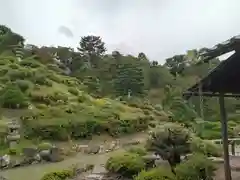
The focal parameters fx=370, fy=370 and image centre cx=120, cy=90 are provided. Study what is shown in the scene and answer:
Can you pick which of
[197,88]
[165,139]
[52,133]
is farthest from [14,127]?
[197,88]

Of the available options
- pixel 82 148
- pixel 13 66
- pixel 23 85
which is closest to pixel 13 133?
pixel 82 148

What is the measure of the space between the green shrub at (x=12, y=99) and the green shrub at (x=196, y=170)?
13.8 m

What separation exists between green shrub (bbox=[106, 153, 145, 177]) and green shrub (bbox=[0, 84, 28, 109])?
11.7 metres

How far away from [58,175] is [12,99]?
11139 mm

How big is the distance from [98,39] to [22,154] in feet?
94.7

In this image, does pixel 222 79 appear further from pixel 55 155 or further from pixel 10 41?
pixel 10 41

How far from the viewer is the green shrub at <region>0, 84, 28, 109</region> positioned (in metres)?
19.2

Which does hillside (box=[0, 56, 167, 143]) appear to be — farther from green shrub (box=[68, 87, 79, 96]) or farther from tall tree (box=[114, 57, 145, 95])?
tall tree (box=[114, 57, 145, 95])

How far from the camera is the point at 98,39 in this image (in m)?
40.9

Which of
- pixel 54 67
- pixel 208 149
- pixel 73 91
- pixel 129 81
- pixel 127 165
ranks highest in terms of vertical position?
pixel 54 67

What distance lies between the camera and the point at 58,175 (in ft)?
29.2

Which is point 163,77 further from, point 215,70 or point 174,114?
point 215,70

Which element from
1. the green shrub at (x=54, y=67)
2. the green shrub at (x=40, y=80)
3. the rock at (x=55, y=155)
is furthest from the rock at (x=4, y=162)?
the green shrub at (x=54, y=67)

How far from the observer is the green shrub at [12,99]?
1919 centimetres
